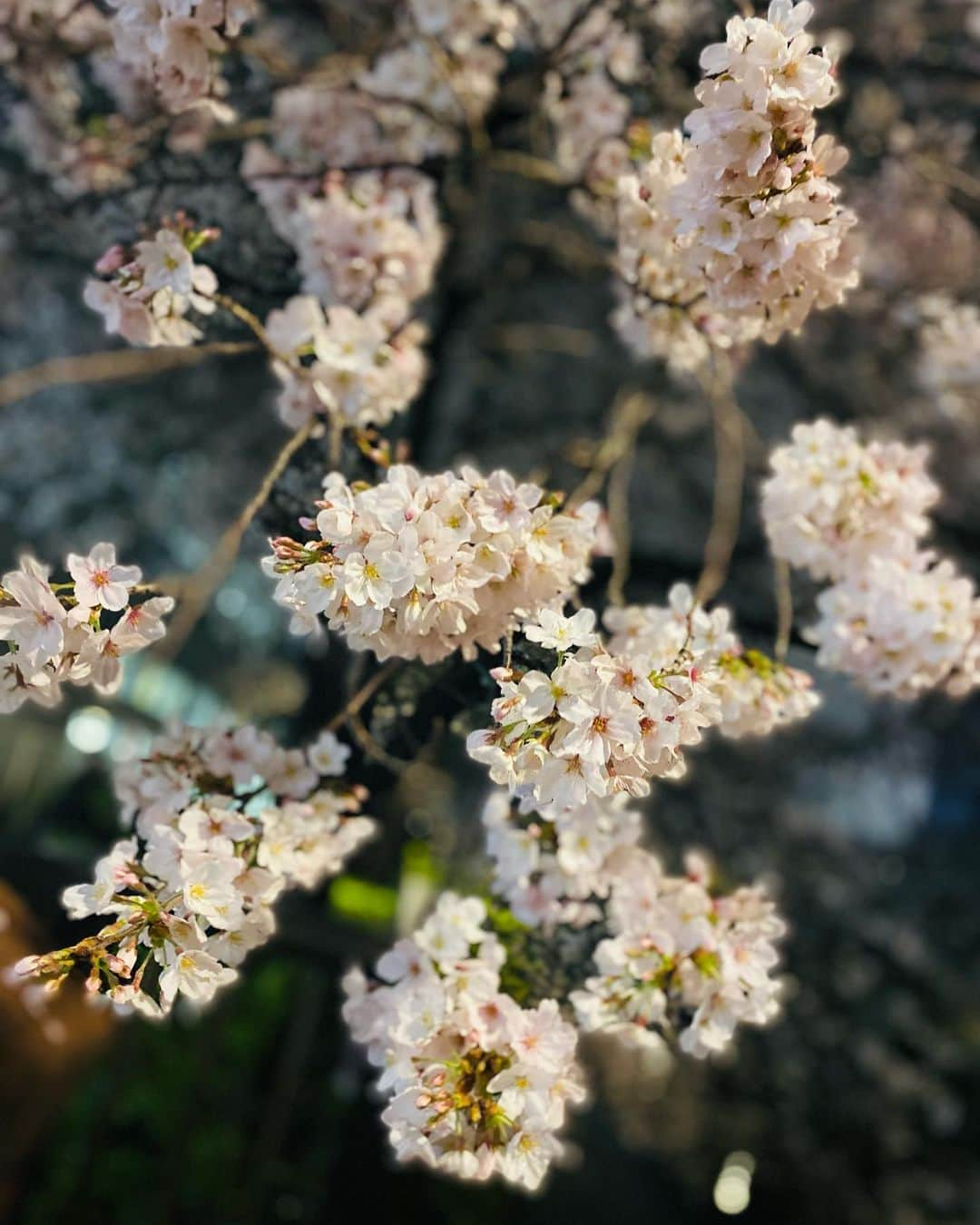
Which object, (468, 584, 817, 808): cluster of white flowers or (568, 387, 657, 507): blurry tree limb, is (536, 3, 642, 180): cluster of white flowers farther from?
(468, 584, 817, 808): cluster of white flowers

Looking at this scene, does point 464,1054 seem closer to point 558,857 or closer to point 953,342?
point 558,857

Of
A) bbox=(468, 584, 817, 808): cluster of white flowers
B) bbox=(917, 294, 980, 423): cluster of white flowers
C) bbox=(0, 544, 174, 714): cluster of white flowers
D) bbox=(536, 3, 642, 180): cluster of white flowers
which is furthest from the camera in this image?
bbox=(917, 294, 980, 423): cluster of white flowers

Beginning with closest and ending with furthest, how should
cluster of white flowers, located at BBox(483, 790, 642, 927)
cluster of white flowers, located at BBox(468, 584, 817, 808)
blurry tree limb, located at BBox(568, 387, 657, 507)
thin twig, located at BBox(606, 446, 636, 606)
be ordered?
cluster of white flowers, located at BBox(468, 584, 817, 808) → cluster of white flowers, located at BBox(483, 790, 642, 927) → thin twig, located at BBox(606, 446, 636, 606) → blurry tree limb, located at BBox(568, 387, 657, 507)

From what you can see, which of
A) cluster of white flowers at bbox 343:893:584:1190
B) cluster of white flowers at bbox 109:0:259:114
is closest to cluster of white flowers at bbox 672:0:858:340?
cluster of white flowers at bbox 109:0:259:114

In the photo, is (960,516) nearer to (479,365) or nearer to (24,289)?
(479,365)

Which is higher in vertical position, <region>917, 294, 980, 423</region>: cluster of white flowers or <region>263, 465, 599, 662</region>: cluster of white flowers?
<region>263, 465, 599, 662</region>: cluster of white flowers

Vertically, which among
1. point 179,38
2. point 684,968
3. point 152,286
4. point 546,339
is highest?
point 179,38

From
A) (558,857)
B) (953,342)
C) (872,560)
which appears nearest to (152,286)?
(558,857)

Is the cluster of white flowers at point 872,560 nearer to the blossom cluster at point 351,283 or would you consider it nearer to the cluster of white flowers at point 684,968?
the cluster of white flowers at point 684,968
